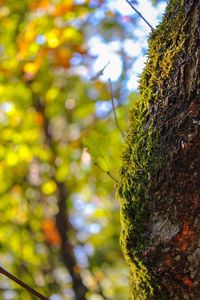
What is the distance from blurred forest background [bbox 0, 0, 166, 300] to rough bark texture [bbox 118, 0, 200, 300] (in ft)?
8.56

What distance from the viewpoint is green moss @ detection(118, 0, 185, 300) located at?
1.00 meters

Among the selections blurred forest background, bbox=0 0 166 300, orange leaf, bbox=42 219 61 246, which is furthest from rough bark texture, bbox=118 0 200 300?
orange leaf, bbox=42 219 61 246

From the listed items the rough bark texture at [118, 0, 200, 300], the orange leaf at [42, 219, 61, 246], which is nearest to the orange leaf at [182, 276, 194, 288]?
the rough bark texture at [118, 0, 200, 300]

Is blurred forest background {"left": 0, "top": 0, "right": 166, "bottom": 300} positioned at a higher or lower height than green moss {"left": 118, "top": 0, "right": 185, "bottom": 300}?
higher

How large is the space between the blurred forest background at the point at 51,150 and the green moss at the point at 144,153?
8.32ft

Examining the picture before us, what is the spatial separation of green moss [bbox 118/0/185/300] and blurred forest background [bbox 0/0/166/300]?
254 centimetres

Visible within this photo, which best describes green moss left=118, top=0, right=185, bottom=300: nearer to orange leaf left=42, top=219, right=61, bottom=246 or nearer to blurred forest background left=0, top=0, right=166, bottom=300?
blurred forest background left=0, top=0, right=166, bottom=300

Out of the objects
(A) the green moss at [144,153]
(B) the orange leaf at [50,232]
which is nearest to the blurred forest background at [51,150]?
(B) the orange leaf at [50,232]

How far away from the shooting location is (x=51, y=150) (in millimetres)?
4695

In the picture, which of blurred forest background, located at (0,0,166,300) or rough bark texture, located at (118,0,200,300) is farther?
blurred forest background, located at (0,0,166,300)

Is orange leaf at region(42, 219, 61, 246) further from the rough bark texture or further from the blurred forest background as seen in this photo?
the rough bark texture

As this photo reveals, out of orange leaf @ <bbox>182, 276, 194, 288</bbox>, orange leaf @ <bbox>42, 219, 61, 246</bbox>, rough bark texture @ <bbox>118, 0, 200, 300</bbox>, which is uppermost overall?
orange leaf @ <bbox>42, 219, 61, 246</bbox>

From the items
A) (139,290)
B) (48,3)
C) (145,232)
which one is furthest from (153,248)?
(48,3)

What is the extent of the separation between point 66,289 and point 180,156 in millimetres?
4220
